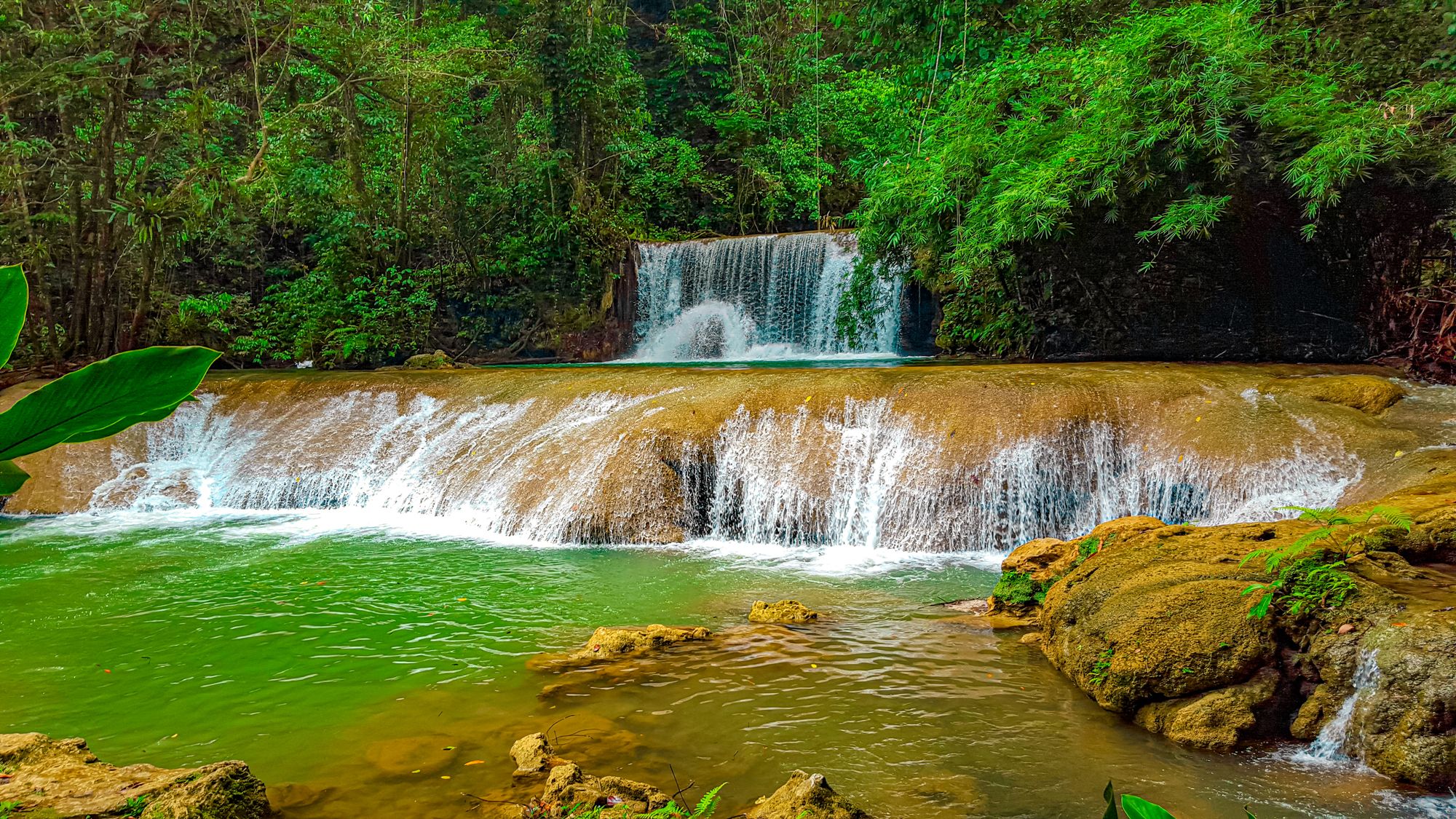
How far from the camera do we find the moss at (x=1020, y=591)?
17.1ft

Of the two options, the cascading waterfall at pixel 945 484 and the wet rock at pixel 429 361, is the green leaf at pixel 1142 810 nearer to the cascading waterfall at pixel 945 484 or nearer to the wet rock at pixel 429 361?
the cascading waterfall at pixel 945 484

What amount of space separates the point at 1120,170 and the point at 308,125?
47.3 feet

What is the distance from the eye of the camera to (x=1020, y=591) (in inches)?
207

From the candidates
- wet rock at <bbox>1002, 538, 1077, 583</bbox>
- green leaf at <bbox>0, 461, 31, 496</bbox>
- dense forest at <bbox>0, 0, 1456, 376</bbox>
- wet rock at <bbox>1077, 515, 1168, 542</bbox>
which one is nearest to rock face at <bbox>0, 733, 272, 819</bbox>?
green leaf at <bbox>0, 461, 31, 496</bbox>

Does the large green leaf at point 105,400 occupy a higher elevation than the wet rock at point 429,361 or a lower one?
lower

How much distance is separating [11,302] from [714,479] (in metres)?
7.43

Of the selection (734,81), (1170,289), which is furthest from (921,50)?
(734,81)

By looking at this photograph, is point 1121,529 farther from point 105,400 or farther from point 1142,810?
point 105,400

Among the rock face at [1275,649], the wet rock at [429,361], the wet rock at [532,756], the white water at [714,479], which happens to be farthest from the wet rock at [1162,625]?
the wet rock at [429,361]

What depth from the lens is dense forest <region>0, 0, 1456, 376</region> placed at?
9133mm

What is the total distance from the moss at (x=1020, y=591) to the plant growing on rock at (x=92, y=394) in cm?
490

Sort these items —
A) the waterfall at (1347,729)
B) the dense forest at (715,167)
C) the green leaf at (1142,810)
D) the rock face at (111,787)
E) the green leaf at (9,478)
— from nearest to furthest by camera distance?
the green leaf at (1142,810) → the green leaf at (9,478) → the rock face at (111,787) → the waterfall at (1347,729) → the dense forest at (715,167)

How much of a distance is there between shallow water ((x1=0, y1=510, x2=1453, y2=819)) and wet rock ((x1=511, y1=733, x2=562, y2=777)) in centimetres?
10

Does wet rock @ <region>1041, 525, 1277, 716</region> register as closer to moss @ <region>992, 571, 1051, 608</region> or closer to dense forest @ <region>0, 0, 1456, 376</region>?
moss @ <region>992, 571, 1051, 608</region>
